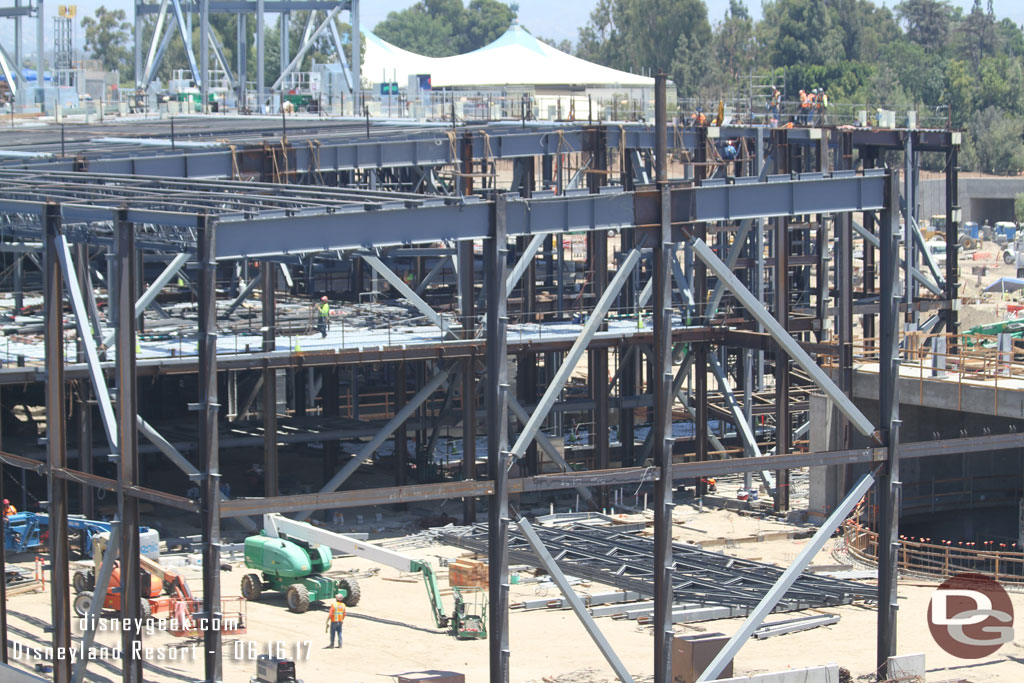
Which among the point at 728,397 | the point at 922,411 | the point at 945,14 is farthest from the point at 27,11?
the point at 945,14

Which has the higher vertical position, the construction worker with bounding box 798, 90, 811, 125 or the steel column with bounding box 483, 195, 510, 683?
the construction worker with bounding box 798, 90, 811, 125

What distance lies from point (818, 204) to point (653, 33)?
142m

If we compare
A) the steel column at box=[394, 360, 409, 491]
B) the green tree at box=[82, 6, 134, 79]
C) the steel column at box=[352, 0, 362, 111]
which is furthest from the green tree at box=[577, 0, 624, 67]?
the steel column at box=[394, 360, 409, 491]

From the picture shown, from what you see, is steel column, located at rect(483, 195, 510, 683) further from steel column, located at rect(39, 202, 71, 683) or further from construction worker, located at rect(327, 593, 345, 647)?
steel column, located at rect(39, 202, 71, 683)

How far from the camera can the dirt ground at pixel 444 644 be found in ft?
96.0

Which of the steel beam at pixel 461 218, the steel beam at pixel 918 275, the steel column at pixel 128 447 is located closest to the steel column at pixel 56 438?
the steel column at pixel 128 447

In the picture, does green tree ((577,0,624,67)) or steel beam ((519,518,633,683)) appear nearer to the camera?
steel beam ((519,518,633,683))

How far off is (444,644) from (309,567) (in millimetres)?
3680

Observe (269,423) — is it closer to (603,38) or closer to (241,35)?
(241,35)

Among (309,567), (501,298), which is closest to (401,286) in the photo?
(309,567)

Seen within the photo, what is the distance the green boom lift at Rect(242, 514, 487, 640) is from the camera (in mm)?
32812

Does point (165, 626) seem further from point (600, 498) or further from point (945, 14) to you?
point (945, 14)

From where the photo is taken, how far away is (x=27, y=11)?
8856 centimetres

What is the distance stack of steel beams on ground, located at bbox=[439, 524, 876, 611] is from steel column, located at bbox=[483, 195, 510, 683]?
9.11 meters
